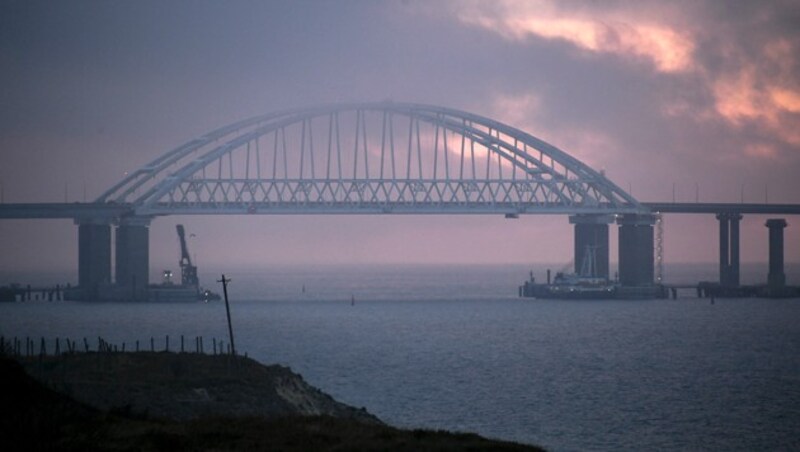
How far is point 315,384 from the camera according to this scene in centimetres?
7106

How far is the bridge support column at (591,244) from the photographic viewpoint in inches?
7190

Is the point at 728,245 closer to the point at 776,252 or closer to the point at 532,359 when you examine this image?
the point at 776,252

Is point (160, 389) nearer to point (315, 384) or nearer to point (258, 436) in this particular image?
point (258, 436)

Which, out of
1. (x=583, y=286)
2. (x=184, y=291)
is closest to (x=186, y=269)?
(x=184, y=291)

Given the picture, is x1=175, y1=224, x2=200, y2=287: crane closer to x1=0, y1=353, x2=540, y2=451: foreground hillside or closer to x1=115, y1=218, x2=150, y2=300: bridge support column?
x1=115, y1=218, x2=150, y2=300: bridge support column

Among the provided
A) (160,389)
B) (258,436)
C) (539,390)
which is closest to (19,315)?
(539,390)

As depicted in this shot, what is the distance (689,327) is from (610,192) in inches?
2299

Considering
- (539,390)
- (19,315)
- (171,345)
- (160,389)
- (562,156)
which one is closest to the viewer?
(160,389)

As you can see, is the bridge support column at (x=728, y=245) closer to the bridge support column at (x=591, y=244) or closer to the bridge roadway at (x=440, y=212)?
Result: the bridge roadway at (x=440, y=212)

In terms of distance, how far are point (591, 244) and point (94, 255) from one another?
236 ft

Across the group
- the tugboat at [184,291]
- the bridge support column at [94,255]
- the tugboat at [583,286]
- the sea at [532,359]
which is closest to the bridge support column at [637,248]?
the tugboat at [583,286]

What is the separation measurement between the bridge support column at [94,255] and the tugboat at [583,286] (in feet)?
216

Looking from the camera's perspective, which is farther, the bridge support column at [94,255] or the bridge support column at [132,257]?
the bridge support column at [132,257]

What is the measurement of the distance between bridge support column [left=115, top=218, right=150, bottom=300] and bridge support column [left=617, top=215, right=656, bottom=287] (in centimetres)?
6657
